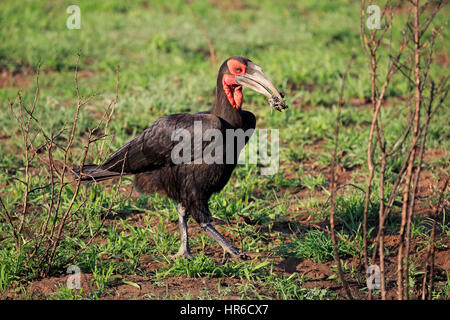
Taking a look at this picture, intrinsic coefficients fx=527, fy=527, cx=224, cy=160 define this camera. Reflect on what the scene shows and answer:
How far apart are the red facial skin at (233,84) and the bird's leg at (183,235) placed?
0.84 m

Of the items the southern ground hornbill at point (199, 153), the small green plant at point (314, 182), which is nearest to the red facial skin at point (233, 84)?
the southern ground hornbill at point (199, 153)

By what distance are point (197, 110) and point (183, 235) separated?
2366 millimetres

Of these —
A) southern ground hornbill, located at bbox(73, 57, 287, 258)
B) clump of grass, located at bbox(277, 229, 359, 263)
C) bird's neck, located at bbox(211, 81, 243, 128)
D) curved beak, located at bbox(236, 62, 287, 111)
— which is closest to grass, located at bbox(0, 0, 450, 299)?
clump of grass, located at bbox(277, 229, 359, 263)

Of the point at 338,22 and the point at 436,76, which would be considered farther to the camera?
the point at 338,22

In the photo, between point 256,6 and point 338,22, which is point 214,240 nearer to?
point 338,22

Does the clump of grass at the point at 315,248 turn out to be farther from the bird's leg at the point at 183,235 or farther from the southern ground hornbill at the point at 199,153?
the bird's leg at the point at 183,235

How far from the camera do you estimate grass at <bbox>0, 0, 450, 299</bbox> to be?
3451 millimetres

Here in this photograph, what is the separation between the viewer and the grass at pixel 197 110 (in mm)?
3451

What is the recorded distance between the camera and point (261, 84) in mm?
3617

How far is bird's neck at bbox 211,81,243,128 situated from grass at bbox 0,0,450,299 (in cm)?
83

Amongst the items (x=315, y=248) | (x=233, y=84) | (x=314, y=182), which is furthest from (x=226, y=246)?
(x=314, y=182)

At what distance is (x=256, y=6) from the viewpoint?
9477 mm
